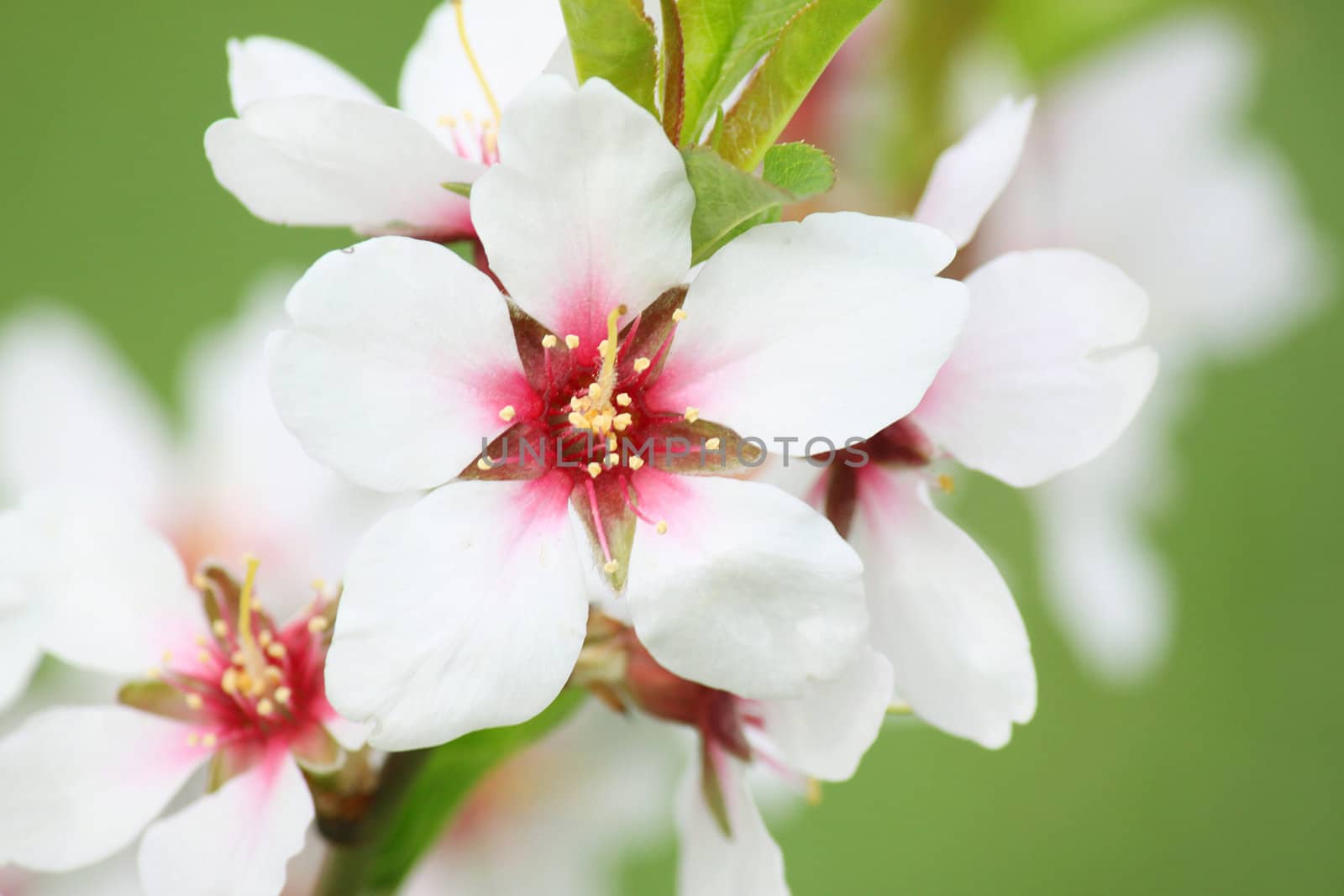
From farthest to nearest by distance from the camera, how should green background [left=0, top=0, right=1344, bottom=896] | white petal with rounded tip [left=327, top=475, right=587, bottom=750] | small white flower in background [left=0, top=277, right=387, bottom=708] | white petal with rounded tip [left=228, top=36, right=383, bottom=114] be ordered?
green background [left=0, top=0, right=1344, bottom=896] → small white flower in background [left=0, top=277, right=387, bottom=708] → white petal with rounded tip [left=228, top=36, right=383, bottom=114] → white petal with rounded tip [left=327, top=475, right=587, bottom=750]

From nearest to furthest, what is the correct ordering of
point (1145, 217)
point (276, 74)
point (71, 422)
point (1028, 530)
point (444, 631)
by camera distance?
point (444, 631) < point (276, 74) < point (71, 422) < point (1145, 217) < point (1028, 530)

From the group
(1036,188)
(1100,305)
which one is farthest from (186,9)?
(1100,305)

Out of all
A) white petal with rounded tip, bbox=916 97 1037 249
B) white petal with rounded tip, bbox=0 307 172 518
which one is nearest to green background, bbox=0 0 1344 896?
white petal with rounded tip, bbox=0 307 172 518

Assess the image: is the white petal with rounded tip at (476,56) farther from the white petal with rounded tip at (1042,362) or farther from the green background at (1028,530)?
the green background at (1028,530)

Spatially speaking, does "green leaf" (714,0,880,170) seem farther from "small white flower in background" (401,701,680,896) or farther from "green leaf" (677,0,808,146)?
"small white flower in background" (401,701,680,896)

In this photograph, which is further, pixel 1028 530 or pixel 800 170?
pixel 1028 530

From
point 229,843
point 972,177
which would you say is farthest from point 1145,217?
point 229,843

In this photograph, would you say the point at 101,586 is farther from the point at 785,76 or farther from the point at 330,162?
the point at 785,76
